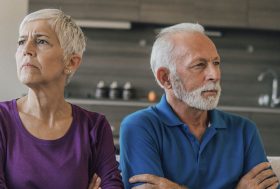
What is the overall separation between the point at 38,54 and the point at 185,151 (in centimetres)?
63

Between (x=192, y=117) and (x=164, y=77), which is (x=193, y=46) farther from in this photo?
(x=192, y=117)

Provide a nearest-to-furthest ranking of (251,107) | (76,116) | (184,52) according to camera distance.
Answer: (76,116), (184,52), (251,107)

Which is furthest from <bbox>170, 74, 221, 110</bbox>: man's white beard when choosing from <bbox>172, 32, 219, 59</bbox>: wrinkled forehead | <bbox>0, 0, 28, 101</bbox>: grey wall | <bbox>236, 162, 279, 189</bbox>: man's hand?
<bbox>0, 0, 28, 101</bbox>: grey wall

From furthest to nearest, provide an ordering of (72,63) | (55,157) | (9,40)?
1. (9,40)
2. (72,63)
3. (55,157)

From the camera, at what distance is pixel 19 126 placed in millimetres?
1392

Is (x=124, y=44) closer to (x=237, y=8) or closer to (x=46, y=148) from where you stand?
(x=237, y=8)

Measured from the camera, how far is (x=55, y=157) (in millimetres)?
1368

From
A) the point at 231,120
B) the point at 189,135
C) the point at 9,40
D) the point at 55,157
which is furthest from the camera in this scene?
the point at 9,40

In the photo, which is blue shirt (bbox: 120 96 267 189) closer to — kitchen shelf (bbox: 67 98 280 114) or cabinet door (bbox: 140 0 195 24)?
kitchen shelf (bbox: 67 98 280 114)

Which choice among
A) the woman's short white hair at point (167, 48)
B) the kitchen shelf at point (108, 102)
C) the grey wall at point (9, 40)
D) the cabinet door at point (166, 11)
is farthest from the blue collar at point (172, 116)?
the grey wall at point (9, 40)

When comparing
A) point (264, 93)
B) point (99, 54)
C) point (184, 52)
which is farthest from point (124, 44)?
point (184, 52)

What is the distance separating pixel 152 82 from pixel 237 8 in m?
1.13

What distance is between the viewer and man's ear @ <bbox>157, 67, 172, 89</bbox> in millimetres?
1758

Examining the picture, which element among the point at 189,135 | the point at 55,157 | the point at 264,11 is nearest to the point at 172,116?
the point at 189,135
